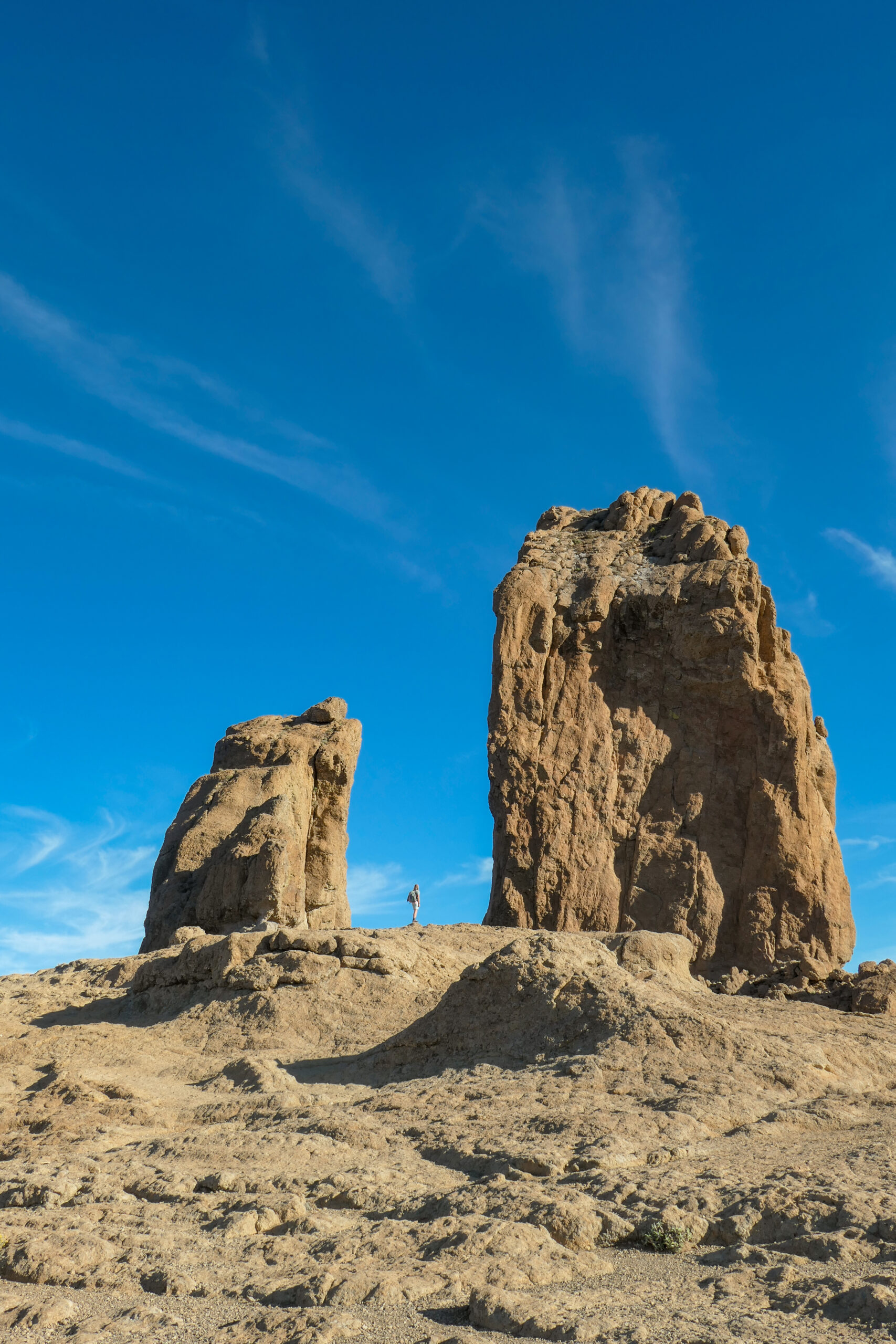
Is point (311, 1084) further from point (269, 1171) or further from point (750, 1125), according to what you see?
point (750, 1125)

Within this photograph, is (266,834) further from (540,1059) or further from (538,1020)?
(540,1059)

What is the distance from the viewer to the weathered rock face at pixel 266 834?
1958cm

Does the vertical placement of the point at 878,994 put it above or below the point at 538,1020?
above

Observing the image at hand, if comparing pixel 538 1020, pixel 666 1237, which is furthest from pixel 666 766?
pixel 666 1237

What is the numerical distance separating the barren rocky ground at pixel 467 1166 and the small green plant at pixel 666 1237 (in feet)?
0.03

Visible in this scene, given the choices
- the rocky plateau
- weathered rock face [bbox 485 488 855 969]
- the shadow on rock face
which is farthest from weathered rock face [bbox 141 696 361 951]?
the shadow on rock face

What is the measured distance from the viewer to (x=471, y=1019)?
945 cm

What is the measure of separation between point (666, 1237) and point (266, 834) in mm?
16386

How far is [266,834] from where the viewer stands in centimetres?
2039

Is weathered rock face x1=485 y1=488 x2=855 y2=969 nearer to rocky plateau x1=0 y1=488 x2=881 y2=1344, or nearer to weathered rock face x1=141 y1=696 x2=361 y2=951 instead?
rocky plateau x1=0 y1=488 x2=881 y2=1344

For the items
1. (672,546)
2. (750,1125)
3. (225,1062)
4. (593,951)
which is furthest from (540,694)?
(750,1125)

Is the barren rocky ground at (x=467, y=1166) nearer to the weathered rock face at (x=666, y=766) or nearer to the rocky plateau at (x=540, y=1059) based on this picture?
the rocky plateau at (x=540, y=1059)

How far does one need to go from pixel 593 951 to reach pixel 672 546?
1316 centimetres

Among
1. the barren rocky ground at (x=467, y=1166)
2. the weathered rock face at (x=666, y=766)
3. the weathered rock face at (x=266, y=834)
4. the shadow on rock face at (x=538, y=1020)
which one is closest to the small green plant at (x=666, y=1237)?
the barren rocky ground at (x=467, y=1166)
